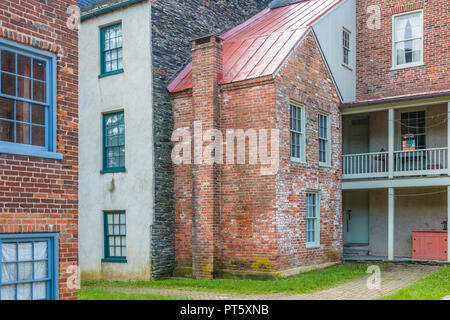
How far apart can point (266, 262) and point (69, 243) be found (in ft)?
20.7

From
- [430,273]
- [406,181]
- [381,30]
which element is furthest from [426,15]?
[430,273]

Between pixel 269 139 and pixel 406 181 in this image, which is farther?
pixel 406 181

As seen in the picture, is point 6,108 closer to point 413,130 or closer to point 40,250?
point 40,250

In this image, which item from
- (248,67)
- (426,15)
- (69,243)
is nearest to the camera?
(69,243)

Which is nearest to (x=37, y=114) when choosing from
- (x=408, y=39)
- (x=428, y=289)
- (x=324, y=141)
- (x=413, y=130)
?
(x=428, y=289)

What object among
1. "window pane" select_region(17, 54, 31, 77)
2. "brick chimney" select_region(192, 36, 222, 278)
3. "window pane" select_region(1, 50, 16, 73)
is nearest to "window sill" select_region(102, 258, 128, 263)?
"brick chimney" select_region(192, 36, 222, 278)

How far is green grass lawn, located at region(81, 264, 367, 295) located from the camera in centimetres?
1211

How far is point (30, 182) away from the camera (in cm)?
805

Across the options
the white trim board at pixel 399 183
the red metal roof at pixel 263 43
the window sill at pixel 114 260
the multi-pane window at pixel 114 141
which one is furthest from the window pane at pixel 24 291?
the white trim board at pixel 399 183

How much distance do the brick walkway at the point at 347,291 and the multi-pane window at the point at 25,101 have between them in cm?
508

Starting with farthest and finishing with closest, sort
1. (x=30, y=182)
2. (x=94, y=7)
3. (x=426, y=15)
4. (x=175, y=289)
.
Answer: (x=426, y=15)
(x=94, y=7)
(x=175, y=289)
(x=30, y=182)

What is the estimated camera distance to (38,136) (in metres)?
8.38

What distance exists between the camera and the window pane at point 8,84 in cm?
793

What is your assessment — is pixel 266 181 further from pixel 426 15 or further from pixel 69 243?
pixel 426 15
